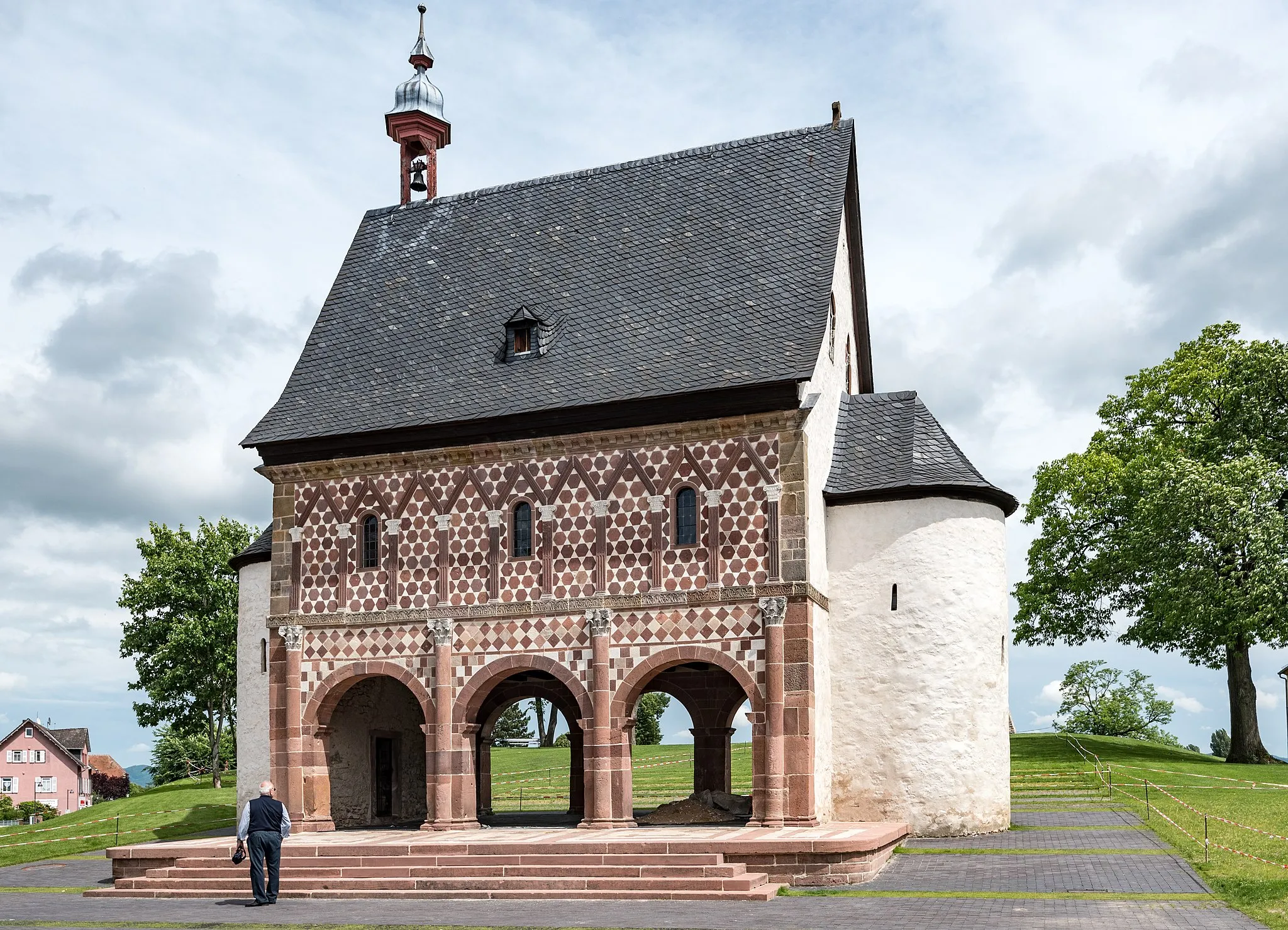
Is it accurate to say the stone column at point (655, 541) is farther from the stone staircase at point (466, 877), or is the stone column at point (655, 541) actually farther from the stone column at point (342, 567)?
the stone column at point (342, 567)

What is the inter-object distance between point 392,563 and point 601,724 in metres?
5.52

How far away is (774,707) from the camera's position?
2367 centimetres

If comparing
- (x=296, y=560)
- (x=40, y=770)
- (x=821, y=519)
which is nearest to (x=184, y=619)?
(x=296, y=560)

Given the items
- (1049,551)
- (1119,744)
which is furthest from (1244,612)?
(1119,744)

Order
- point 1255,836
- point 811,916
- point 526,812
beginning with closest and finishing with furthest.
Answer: point 811,916
point 1255,836
point 526,812

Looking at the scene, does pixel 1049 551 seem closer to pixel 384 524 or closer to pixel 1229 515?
pixel 1229 515

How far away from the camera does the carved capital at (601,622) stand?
25125mm

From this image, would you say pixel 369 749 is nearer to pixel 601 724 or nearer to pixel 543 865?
pixel 601 724

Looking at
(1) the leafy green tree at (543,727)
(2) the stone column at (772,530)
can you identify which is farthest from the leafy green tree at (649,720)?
(2) the stone column at (772,530)

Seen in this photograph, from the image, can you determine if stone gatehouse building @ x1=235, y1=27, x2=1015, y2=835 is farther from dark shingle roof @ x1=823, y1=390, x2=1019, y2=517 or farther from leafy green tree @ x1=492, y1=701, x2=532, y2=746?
leafy green tree @ x1=492, y1=701, x2=532, y2=746

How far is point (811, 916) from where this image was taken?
1614 centimetres

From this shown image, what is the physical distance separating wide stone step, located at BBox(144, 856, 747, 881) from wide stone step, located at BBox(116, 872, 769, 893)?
98 millimetres

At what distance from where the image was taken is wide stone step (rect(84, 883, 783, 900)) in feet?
61.0

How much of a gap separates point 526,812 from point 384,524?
29.6ft
